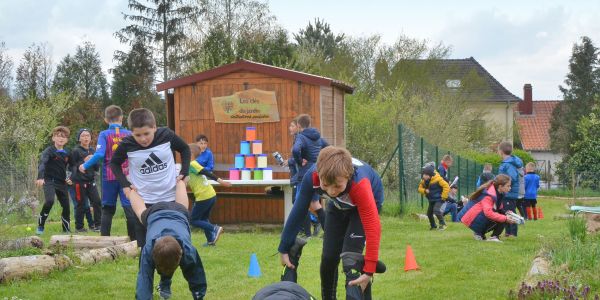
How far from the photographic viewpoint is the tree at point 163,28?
44062 millimetres

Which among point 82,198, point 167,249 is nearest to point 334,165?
point 167,249

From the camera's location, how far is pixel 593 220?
39.5 ft

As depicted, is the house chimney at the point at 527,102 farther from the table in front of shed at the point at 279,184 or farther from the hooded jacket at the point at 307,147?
the hooded jacket at the point at 307,147

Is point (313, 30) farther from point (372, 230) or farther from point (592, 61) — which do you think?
point (372, 230)

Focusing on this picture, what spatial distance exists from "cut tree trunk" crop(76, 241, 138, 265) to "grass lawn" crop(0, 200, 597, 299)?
14 centimetres

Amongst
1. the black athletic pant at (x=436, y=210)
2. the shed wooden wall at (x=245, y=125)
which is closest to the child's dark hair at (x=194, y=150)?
the shed wooden wall at (x=245, y=125)

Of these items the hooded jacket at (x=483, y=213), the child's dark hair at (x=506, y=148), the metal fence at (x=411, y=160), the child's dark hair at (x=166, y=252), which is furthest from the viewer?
the metal fence at (x=411, y=160)

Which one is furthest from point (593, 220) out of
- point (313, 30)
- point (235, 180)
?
point (313, 30)

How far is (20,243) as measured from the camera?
950 centimetres

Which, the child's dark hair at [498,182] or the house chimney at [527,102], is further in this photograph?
the house chimney at [527,102]

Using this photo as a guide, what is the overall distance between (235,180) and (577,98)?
48.3m

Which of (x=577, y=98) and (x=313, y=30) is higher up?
(x=313, y=30)

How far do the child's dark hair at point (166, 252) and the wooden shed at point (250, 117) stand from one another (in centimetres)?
877

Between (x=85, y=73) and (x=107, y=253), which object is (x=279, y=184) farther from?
(x=85, y=73)
